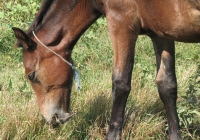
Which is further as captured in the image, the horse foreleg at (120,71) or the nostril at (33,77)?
the nostril at (33,77)

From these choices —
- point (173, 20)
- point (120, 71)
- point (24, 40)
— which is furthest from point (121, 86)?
point (24, 40)

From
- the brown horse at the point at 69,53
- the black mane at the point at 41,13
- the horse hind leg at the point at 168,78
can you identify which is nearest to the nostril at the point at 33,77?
the brown horse at the point at 69,53

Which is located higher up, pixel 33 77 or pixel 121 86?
pixel 33 77

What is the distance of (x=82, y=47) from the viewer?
6801mm

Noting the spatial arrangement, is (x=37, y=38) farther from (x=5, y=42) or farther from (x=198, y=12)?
(x=5, y=42)

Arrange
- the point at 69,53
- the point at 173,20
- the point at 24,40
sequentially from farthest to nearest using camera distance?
1. the point at 69,53
2. the point at 24,40
3. the point at 173,20

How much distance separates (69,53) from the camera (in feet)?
14.6

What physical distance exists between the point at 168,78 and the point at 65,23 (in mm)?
1071

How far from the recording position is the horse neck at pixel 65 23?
14.2 feet

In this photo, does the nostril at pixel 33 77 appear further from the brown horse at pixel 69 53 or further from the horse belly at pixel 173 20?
the horse belly at pixel 173 20

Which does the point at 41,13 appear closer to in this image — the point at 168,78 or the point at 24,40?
the point at 24,40

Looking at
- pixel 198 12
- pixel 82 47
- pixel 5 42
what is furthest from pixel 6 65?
pixel 198 12

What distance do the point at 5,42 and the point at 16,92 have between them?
1.88 meters

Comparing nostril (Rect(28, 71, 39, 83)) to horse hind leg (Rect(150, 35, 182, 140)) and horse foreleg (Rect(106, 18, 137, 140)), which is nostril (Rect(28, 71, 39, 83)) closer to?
horse foreleg (Rect(106, 18, 137, 140))
